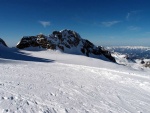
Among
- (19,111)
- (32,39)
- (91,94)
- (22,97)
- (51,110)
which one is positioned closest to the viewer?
(19,111)

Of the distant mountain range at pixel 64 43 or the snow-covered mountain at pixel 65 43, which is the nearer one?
the distant mountain range at pixel 64 43

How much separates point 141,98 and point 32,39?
55.5 meters

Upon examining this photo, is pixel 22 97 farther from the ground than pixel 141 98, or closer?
farther from the ground

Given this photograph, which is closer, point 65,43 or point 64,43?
point 64,43

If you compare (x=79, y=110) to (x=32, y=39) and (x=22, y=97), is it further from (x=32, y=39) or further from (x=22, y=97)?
(x=32, y=39)

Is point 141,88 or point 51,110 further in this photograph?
point 141,88

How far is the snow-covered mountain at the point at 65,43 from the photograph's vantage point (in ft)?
186

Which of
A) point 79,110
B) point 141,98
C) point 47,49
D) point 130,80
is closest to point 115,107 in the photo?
point 79,110

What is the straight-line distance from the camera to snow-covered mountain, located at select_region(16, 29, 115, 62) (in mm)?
56656

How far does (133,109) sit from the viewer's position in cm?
852

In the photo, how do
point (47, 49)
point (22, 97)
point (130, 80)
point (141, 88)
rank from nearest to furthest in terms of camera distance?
point (22, 97), point (141, 88), point (130, 80), point (47, 49)

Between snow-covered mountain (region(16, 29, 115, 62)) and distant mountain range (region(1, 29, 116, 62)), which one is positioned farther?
snow-covered mountain (region(16, 29, 115, 62))

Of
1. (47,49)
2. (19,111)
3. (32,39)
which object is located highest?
(32,39)

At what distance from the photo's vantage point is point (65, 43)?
63.0m
